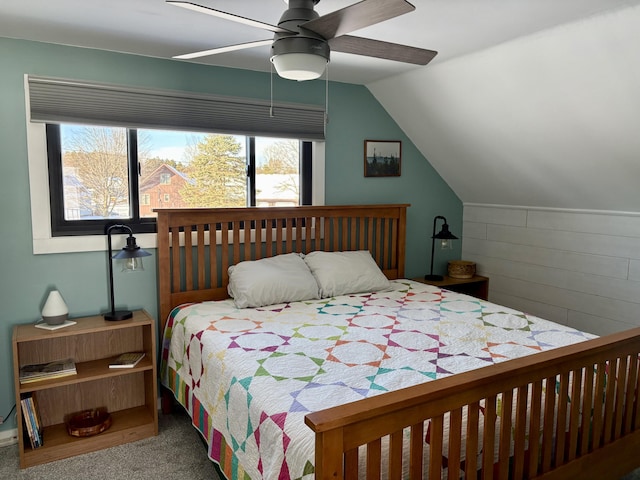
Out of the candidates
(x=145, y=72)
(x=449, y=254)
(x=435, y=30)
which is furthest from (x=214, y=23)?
(x=449, y=254)

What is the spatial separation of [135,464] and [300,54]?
6.97ft

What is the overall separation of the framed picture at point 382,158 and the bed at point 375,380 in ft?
3.00

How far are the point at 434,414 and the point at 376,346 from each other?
2.67ft

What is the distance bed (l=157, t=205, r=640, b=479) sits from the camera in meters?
1.46

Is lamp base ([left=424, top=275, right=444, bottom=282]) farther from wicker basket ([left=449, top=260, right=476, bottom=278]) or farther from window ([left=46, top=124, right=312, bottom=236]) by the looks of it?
window ([left=46, top=124, right=312, bottom=236])

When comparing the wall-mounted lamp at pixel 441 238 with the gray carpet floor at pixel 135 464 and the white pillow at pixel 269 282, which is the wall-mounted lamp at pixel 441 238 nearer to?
the white pillow at pixel 269 282

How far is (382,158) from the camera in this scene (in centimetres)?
394

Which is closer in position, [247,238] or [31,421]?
[31,421]

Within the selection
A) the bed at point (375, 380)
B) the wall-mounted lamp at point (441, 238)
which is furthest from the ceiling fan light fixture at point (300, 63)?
the wall-mounted lamp at point (441, 238)

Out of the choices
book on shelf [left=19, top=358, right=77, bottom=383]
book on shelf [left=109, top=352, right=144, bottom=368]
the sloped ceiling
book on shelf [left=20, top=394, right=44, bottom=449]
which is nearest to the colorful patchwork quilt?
book on shelf [left=109, top=352, right=144, bottom=368]

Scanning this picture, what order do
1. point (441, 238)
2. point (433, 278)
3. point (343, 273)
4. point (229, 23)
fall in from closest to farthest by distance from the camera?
point (229, 23)
point (343, 273)
point (441, 238)
point (433, 278)

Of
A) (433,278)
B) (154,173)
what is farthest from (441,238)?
(154,173)

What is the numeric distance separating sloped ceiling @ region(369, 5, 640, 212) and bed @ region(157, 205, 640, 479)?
1108mm

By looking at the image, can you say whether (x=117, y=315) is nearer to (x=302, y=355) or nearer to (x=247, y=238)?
(x=247, y=238)
